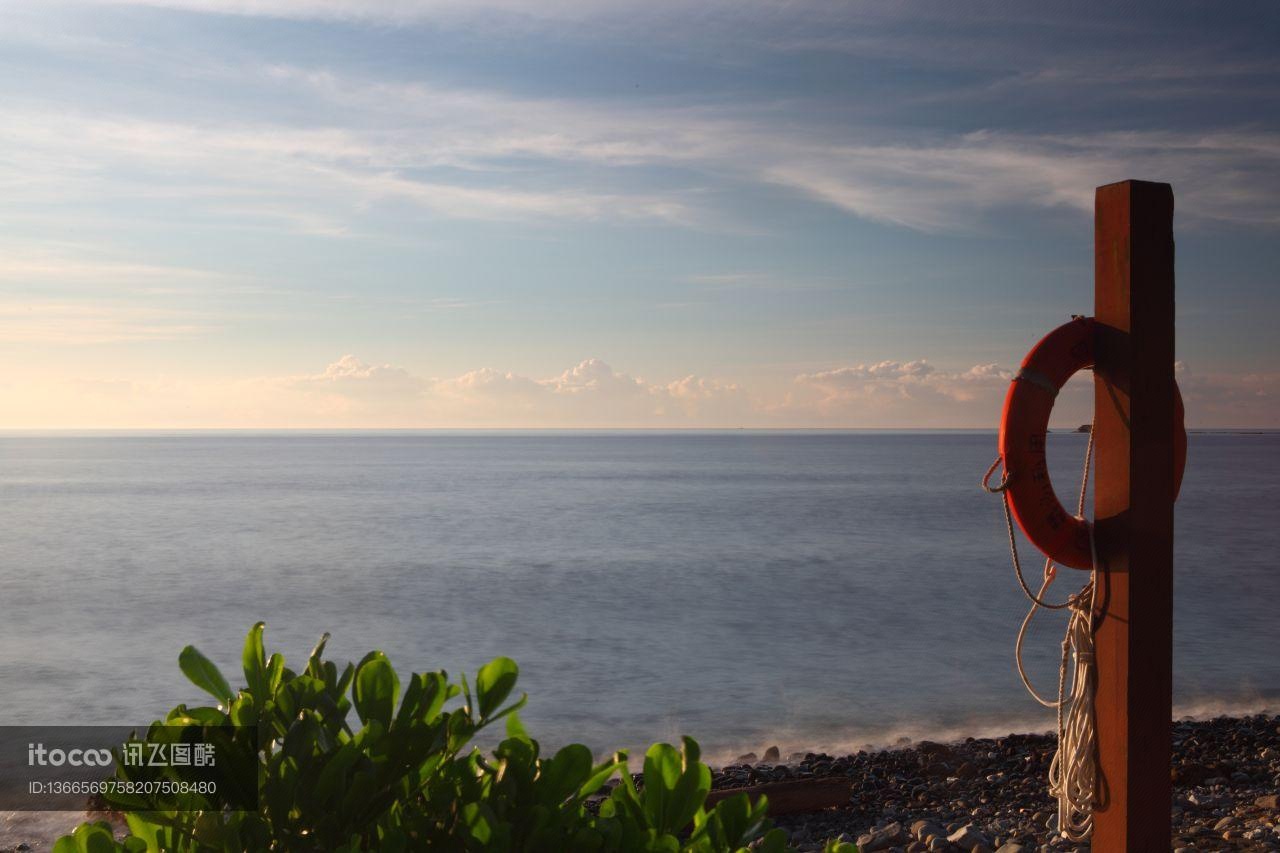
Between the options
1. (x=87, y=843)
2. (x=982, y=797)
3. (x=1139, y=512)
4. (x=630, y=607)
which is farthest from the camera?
(x=630, y=607)

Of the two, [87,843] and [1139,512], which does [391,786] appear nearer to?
[87,843]

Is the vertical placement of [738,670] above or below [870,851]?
below

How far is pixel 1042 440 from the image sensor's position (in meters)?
2.72

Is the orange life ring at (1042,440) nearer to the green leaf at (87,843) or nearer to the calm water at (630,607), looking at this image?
the green leaf at (87,843)

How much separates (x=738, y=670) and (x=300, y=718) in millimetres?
10076

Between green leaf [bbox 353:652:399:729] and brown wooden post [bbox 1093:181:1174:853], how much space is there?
2041 millimetres

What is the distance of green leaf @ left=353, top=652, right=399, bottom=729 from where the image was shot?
1126mm

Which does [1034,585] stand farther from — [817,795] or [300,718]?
[300,718]

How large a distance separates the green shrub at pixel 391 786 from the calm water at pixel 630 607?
6.85 meters

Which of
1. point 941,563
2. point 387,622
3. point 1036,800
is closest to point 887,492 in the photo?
point 941,563

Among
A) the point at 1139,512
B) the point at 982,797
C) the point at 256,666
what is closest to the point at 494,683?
the point at 256,666

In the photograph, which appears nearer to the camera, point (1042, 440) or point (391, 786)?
point (391, 786)

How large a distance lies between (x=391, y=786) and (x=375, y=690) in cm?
11

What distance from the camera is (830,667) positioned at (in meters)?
11.1
